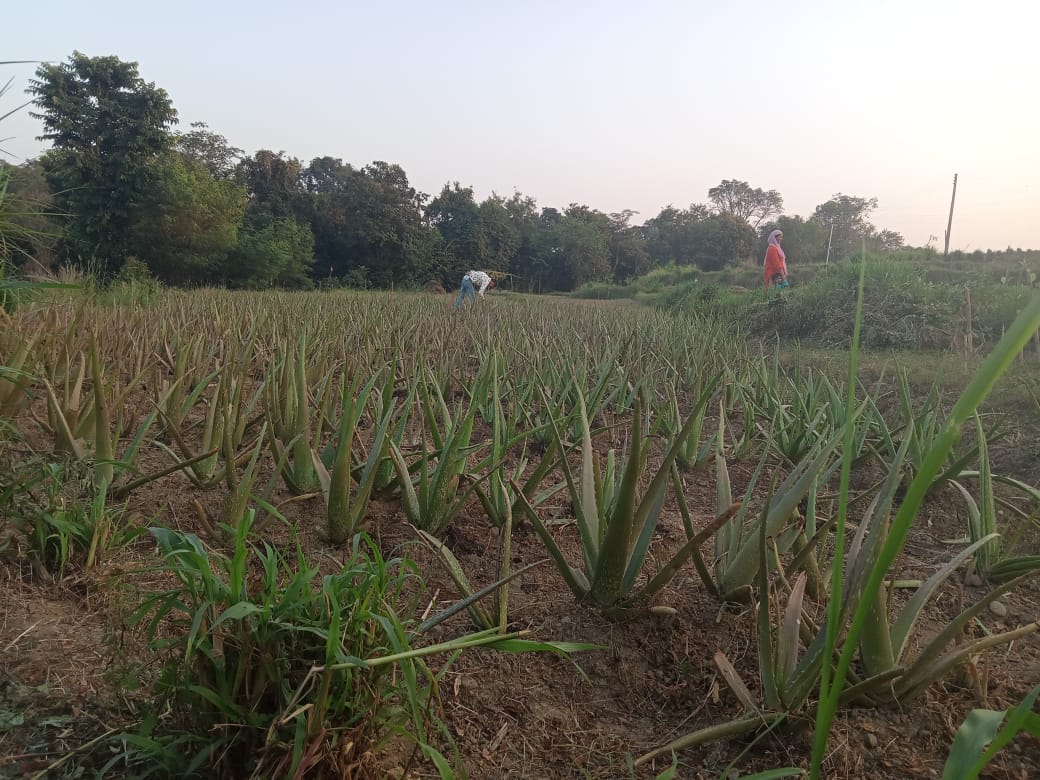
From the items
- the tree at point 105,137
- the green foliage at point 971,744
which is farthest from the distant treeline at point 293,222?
the green foliage at point 971,744

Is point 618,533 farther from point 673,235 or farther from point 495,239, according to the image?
point 673,235

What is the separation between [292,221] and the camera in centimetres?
2300

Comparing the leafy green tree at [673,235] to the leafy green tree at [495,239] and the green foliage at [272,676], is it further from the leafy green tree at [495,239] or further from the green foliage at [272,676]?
the green foliage at [272,676]

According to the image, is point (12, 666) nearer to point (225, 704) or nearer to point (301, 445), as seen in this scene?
point (225, 704)

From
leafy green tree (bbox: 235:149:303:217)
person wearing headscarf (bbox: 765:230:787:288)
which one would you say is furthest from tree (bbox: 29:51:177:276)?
person wearing headscarf (bbox: 765:230:787:288)

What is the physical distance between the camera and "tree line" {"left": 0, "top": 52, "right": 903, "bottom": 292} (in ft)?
58.8

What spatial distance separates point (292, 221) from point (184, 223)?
5.03 metres

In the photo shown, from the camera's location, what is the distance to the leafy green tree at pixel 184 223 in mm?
18062

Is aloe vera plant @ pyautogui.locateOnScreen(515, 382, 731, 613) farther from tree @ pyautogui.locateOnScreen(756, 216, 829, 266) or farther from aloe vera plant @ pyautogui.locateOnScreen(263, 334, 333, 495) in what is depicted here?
tree @ pyautogui.locateOnScreen(756, 216, 829, 266)

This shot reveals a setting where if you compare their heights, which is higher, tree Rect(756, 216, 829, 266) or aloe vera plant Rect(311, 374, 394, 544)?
tree Rect(756, 216, 829, 266)

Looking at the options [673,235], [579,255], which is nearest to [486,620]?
[579,255]

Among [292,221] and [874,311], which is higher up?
[292,221]

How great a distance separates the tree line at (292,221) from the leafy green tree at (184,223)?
0.14ft

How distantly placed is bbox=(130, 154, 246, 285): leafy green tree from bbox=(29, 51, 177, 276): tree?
57cm
